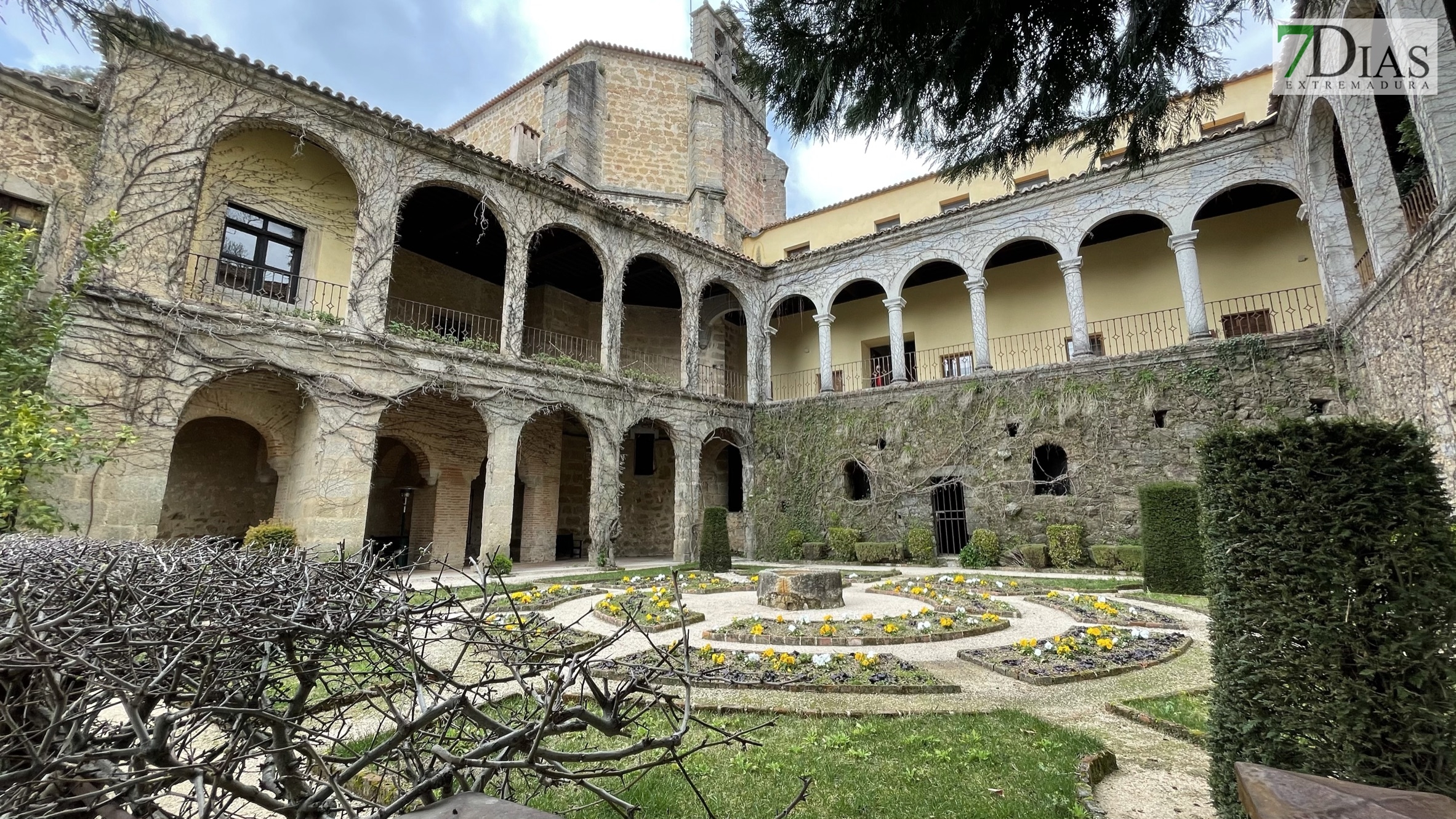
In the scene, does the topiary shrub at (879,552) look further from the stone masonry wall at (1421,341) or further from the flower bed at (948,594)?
the stone masonry wall at (1421,341)

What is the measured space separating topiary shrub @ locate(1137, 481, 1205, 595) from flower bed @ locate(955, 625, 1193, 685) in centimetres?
361

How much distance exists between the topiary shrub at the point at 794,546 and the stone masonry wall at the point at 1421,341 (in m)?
10.8

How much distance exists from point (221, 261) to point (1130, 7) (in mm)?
12951

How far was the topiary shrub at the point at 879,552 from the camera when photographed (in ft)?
47.0

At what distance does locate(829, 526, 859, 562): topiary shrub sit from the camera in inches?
591

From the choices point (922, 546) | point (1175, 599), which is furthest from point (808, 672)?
point (922, 546)

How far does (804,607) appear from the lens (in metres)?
7.67

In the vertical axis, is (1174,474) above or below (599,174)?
below

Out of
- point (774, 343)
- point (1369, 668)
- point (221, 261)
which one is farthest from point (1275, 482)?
point (774, 343)

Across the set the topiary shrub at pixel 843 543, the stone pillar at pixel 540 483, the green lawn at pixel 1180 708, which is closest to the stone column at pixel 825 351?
the topiary shrub at pixel 843 543

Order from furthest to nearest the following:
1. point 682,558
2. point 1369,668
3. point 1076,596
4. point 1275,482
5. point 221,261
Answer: point 682,558 < point 221,261 < point 1076,596 < point 1275,482 < point 1369,668

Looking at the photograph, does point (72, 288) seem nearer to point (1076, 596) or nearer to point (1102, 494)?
point (1076, 596)

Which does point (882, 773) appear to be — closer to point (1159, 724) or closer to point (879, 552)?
point (1159, 724)

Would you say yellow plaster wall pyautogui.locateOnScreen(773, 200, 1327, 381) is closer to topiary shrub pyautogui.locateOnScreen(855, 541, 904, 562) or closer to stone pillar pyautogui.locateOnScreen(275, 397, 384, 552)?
topiary shrub pyautogui.locateOnScreen(855, 541, 904, 562)
